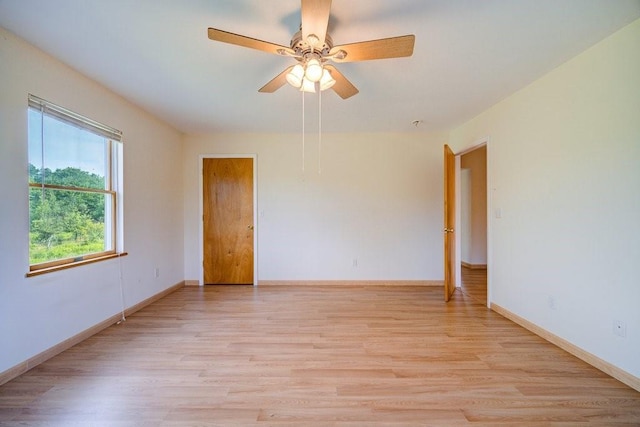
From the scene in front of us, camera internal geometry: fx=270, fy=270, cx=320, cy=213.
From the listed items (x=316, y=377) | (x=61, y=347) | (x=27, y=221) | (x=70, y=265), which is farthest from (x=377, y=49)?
(x=61, y=347)

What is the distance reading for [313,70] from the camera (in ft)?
5.78

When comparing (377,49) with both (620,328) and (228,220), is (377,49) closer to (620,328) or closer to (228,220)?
(620,328)

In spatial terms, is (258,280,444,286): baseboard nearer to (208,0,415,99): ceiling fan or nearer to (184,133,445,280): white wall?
(184,133,445,280): white wall

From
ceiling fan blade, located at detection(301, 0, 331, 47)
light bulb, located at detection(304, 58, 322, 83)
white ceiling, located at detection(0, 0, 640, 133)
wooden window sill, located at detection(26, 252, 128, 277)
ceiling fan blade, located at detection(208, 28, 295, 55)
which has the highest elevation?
white ceiling, located at detection(0, 0, 640, 133)

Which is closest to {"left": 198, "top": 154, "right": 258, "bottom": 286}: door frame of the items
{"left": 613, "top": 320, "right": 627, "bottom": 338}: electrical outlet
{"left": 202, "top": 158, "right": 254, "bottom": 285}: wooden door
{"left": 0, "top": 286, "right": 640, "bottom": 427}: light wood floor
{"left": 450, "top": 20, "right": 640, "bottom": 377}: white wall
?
{"left": 202, "top": 158, "right": 254, "bottom": 285}: wooden door

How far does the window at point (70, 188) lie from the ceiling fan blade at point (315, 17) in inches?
83.6

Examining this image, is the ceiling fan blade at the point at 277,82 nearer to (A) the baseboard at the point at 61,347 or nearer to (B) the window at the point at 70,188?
(B) the window at the point at 70,188

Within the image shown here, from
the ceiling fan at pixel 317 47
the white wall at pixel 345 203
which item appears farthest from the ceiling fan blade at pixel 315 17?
the white wall at pixel 345 203

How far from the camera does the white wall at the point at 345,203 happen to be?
4.22 m

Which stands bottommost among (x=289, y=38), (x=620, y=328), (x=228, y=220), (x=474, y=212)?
(x=620, y=328)

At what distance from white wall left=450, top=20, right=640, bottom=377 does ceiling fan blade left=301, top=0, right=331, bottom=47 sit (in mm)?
2032

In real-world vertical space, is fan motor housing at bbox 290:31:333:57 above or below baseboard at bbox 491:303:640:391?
above

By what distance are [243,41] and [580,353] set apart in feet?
10.8

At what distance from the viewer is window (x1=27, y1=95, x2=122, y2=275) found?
208 centimetres
